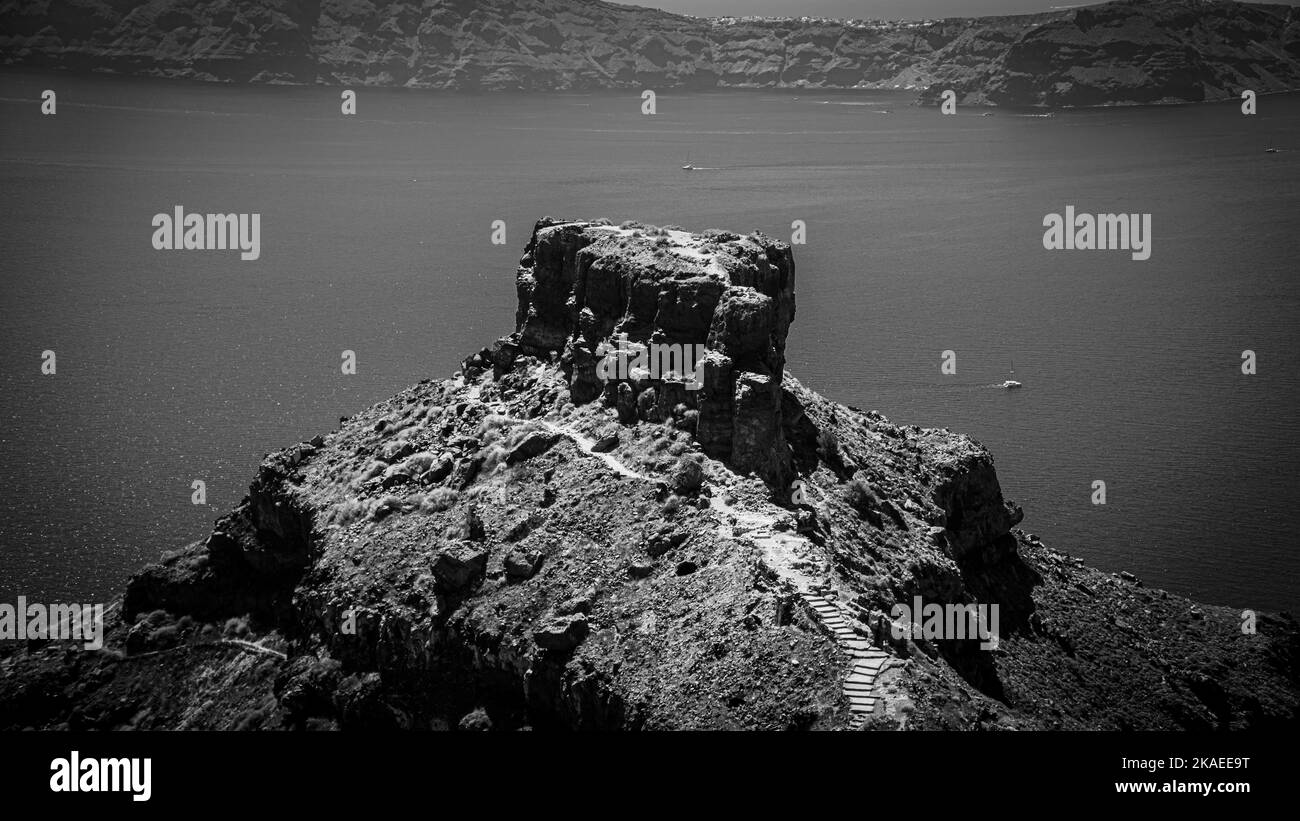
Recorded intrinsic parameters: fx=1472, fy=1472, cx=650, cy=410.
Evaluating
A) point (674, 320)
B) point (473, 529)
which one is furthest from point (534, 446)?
point (674, 320)

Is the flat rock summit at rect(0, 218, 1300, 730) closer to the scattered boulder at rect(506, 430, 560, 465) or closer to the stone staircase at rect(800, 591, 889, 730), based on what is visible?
the stone staircase at rect(800, 591, 889, 730)

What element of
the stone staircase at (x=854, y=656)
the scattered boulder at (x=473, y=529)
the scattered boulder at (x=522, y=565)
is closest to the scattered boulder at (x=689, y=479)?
the scattered boulder at (x=522, y=565)

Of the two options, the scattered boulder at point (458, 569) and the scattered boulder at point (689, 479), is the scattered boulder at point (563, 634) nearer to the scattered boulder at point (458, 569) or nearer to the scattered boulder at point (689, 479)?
the scattered boulder at point (458, 569)

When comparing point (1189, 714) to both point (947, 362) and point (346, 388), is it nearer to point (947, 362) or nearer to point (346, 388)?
point (947, 362)

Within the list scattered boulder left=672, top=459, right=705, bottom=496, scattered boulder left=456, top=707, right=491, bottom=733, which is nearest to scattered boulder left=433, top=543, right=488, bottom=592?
scattered boulder left=456, top=707, right=491, bottom=733

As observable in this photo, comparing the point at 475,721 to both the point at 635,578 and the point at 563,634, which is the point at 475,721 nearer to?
the point at 563,634
